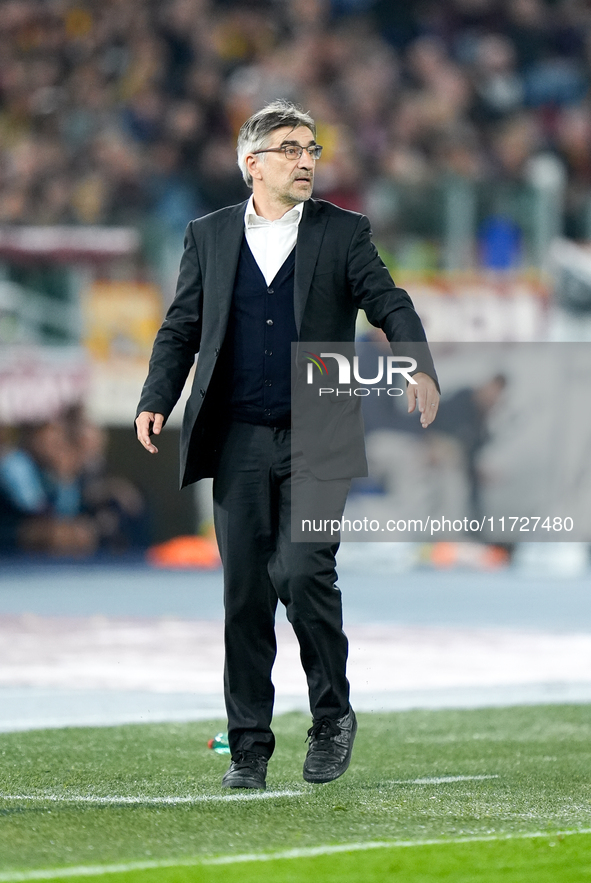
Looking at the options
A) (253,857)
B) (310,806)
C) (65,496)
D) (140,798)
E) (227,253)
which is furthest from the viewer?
(65,496)

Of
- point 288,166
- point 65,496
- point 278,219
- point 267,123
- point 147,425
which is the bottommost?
point 65,496

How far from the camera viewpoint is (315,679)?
15.1 ft

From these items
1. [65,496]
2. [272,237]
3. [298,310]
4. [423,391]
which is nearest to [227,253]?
[272,237]

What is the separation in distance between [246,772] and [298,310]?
4.83ft

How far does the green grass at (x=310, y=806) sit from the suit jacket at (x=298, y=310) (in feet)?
3.39

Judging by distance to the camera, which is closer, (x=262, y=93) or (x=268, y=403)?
(x=268, y=403)

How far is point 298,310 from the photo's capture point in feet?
14.8

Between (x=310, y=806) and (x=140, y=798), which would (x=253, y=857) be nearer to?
(x=310, y=806)

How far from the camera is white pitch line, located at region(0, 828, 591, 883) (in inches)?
131

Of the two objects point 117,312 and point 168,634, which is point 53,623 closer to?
point 168,634

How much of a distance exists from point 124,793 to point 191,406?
122 centimetres

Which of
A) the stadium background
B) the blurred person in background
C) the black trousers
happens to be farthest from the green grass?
the blurred person in background

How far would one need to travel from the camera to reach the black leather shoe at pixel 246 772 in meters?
4.56

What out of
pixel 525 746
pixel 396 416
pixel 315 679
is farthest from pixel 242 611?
pixel 396 416
